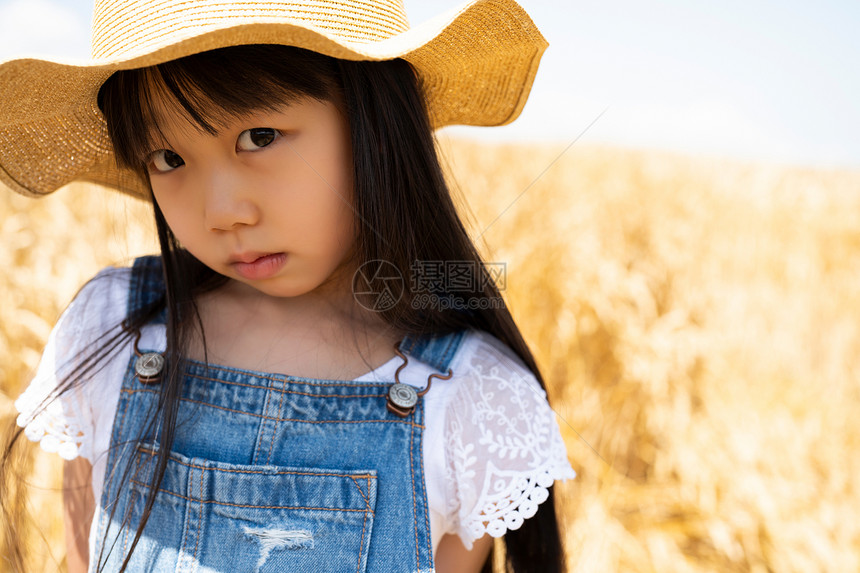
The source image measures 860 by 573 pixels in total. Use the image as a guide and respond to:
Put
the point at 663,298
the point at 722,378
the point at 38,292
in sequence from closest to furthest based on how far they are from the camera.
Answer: the point at 38,292, the point at 722,378, the point at 663,298

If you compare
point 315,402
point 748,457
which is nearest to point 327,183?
point 315,402

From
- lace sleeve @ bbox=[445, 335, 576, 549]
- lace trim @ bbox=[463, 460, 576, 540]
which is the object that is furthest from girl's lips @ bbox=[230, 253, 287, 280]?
lace trim @ bbox=[463, 460, 576, 540]

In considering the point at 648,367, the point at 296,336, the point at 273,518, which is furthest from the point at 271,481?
the point at 648,367

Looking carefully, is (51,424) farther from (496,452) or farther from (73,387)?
(496,452)

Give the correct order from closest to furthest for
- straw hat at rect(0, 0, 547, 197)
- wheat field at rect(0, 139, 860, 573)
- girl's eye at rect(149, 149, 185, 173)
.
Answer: straw hat at rect(0, 0, 547, 197) < girl's eye at rect(149, 149, 185, 173) < wheat field at rect(0, 139, 860, 573)

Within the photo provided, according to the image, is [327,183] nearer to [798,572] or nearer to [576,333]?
[576,333]

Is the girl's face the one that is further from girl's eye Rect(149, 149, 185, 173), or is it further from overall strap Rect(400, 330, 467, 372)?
overall strap Rect(400, 330, 467, 372)

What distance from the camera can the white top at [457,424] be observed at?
A: 1021 mm

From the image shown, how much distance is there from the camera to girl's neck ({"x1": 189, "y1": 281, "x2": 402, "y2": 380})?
1090 mm

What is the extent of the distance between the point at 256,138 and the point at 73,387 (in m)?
0.55

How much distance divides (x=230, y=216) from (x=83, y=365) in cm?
43

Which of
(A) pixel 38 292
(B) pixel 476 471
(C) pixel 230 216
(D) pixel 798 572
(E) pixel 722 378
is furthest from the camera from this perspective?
(E) pixel 722 378

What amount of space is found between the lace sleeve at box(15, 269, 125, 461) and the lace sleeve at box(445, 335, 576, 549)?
619mm

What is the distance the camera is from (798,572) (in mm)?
1882
